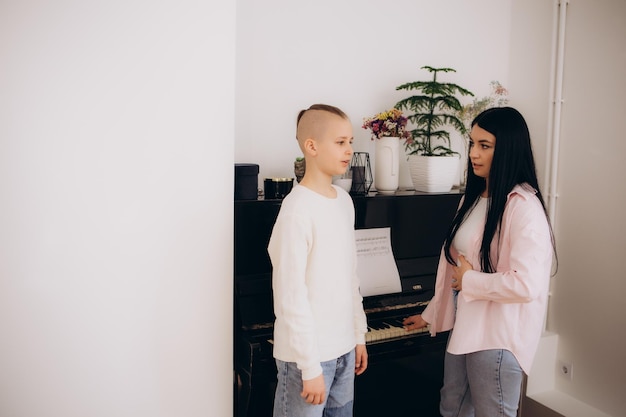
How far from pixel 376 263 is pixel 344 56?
3.72 feet

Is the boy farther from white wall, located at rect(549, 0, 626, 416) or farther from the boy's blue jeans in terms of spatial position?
white wall, located at rect(549, 0, 626, 416)

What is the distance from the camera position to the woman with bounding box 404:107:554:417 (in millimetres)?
1654

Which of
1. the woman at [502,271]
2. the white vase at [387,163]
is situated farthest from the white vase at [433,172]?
the woman at [502,271]

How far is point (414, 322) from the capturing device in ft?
7.22

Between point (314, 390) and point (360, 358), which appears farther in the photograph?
point (360, 358)

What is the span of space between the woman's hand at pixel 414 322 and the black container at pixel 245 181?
88 cm

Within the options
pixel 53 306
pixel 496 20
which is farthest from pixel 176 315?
pixel 496 20

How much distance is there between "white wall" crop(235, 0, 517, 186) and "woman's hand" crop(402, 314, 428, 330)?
926 millimetres

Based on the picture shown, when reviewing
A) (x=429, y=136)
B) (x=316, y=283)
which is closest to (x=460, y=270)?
(x=316, y=283)

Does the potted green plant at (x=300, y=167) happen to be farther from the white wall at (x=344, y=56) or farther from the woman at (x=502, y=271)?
the woman at (x=502, y=271)

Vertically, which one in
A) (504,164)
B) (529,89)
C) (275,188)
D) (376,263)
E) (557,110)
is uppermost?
(529,89)

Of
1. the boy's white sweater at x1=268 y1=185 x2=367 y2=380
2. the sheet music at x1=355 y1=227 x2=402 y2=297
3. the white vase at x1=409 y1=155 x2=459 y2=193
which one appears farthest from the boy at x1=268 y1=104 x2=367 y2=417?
the white vase at x1=409 y1=155 x2=459 y2=193

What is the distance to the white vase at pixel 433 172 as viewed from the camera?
256 cm

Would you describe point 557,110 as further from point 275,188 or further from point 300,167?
point 275,188
